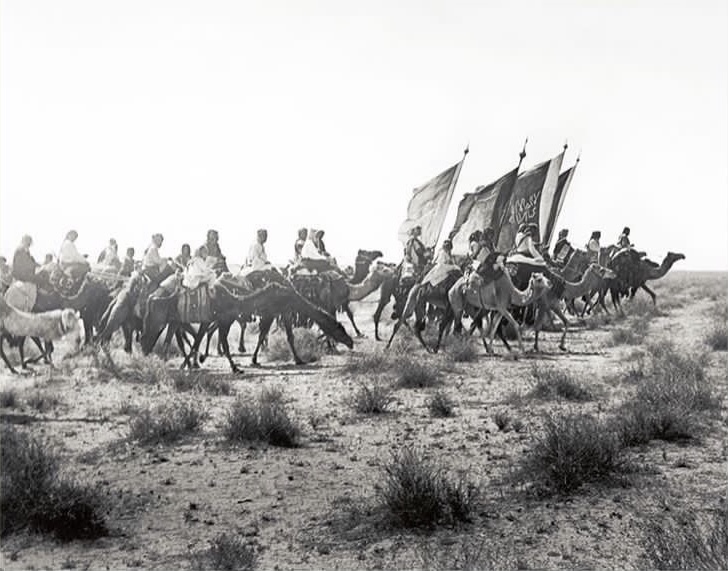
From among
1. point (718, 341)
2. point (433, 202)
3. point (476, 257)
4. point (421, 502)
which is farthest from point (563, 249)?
point (421, 502)

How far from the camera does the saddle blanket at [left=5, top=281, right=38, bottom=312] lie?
13352 millimetres

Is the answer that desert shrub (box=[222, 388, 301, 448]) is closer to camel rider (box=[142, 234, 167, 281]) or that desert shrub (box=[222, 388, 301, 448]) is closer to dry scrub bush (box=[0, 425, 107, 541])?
dry scrub bush (box=[0, 425, 107, 541])

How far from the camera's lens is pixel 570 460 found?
7215 millimetres

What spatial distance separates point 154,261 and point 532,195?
14.5 meters

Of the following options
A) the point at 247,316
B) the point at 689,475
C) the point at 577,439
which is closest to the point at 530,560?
the point at 577,439

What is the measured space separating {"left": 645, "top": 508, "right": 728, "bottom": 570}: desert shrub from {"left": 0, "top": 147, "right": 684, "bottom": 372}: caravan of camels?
26.5ft

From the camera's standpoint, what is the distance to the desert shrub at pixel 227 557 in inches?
217

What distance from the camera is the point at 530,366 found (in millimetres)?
14602

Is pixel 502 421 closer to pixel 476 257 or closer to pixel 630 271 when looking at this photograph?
pixel 476 257

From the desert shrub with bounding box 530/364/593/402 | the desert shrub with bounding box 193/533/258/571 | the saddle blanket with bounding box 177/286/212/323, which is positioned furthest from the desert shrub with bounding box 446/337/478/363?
the desert shrub with bounding box 193/533/258/571

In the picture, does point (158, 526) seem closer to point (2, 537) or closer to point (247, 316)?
point (2, 537)

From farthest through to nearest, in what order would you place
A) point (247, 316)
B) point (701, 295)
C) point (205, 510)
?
point (701, 295) < point (247, 316) < point (205, 510)

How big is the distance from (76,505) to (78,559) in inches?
22.7

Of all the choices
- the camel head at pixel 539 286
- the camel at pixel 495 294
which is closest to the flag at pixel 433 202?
the camel at pixel 495 294
